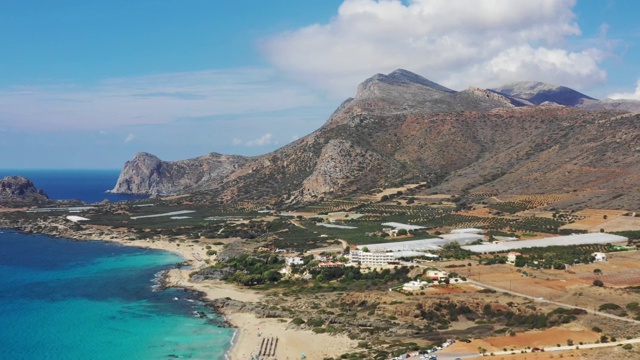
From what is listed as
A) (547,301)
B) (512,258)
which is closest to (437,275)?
(547,301)

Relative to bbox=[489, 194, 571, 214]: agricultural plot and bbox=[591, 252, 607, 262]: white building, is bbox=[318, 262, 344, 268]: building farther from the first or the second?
bbox=[489, 194, 571, 214]: agricultural plot

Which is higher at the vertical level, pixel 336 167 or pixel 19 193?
pixel 336 167

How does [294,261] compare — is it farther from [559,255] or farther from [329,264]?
[559,255]

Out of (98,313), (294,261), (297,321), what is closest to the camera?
(297,321)

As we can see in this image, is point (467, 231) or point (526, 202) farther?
point (526, 202)

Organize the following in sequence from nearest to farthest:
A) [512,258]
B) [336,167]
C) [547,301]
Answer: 1. [547,301]
2. [512,258]
3. [336,167]

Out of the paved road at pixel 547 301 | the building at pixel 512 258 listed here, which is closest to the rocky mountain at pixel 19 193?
the building at pixel 512 258

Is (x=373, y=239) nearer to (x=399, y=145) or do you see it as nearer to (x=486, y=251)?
(x=486, y=251)
